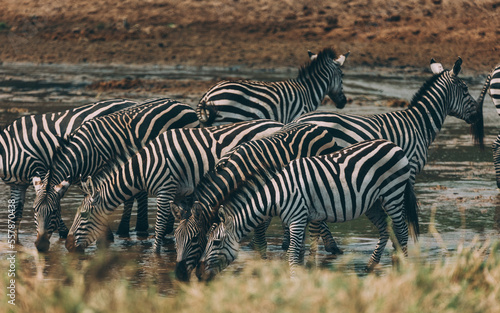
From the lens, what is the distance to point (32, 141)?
11312 millimetres

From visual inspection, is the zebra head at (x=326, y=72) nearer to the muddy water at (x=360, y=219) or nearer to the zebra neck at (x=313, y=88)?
the zebra neck at (x=313, y=88)

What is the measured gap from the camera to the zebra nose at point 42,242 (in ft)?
32.8

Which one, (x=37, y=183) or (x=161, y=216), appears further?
(x=37, y=183)

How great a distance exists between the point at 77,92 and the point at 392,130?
13639 mm

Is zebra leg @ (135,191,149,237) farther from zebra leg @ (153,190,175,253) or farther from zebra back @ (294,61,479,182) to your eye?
zebra back @ (294,61,479,182)

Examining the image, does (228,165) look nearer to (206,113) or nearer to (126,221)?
(126,221)

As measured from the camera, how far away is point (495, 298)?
6.88m

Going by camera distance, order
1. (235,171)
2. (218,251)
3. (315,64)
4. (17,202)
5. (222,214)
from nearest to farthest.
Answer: (218,251)
(222,214)
(235,171)
(17,202)
(315,64)

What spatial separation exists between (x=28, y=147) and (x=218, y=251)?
3.97 m

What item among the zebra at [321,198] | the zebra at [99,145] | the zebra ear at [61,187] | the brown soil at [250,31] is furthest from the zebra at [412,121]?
the brown soil at [250,31]

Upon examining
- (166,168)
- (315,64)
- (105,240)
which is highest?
(315,64)

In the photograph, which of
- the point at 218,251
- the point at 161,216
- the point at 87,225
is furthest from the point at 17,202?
the point at 218,251

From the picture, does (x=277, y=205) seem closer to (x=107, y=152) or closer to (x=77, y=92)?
(x=107, y=152)

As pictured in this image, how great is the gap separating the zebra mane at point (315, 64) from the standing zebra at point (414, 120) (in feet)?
5.95
